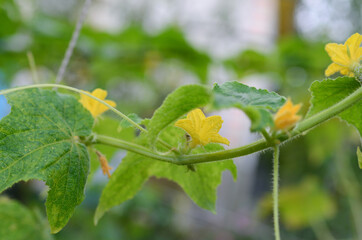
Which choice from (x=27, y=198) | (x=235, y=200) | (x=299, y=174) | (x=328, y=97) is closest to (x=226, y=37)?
(x=299, y=174)

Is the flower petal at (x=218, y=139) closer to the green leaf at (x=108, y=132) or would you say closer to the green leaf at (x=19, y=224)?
the green leaf at (x=108, y=132)

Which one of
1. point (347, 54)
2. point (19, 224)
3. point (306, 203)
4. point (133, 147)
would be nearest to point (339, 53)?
point (347, 54)

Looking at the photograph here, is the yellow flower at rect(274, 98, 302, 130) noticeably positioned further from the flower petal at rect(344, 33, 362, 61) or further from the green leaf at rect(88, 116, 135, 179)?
the green leaf at rect(88, 116, 135, 179)

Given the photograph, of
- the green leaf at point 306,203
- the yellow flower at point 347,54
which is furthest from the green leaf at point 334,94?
the green leaf at point 306,203

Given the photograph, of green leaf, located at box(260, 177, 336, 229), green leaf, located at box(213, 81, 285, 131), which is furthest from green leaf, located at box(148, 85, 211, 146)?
green leaf, located at box(260, 177, 336, 229)

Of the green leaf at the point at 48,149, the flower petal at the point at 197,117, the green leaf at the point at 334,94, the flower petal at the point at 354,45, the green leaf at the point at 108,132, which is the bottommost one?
the green leaf at the point at 108,132

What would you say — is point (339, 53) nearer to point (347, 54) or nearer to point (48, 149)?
point (347, 54)

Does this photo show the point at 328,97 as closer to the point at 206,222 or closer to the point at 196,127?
the point at 196,127
